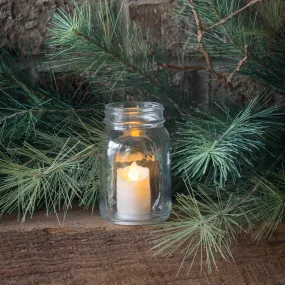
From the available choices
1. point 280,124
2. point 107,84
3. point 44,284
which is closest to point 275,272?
point 280,124

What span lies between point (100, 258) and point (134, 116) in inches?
8.0

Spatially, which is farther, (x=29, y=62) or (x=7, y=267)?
(x=29, y=62)

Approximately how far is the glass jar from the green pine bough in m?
0.03

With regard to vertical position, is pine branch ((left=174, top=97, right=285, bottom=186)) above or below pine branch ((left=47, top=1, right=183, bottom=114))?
below

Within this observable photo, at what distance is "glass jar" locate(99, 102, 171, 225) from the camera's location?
0.87 meters

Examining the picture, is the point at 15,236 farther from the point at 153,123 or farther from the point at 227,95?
the point at 227,95

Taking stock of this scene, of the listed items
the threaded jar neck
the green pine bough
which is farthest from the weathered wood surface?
the threaded jar neck

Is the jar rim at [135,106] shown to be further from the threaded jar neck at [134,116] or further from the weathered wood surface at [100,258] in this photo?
the weathered wood surface at [100,258]

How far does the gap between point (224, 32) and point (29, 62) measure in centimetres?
36

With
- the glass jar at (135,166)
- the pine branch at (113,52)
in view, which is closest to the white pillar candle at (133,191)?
the glass jar at (135,166)

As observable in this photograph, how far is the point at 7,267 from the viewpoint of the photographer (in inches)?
33.4

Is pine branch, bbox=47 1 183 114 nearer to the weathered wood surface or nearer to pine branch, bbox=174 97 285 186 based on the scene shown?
pine branch, bbox=174 97 285 186

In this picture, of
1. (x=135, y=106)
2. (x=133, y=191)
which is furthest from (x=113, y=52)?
(x=133, y=191)

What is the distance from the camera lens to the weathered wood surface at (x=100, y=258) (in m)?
0.85
